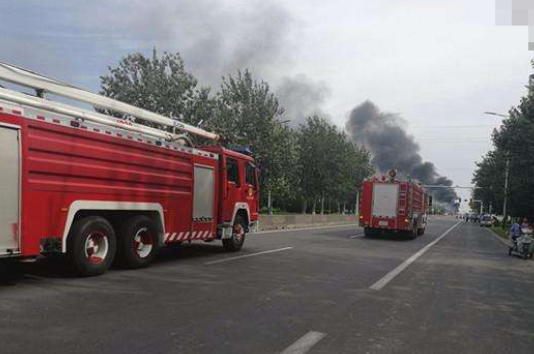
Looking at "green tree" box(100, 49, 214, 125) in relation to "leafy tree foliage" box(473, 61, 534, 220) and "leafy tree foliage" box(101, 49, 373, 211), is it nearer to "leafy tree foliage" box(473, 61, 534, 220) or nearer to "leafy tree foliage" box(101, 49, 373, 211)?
"leafy tree foliage" box(101, 49, 373, 211)

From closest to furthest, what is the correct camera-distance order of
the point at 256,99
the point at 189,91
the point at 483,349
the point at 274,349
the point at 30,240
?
the point at 274,349 → the point at 483,349 → the point at 30,240 → the point at 189,91 → the point at 256,99

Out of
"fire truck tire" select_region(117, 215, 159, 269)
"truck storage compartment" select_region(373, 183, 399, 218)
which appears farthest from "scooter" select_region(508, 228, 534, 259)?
"fire truck tire" select_region(117, 215, 159, 269)

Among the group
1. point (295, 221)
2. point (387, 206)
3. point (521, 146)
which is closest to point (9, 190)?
point (387, 206)

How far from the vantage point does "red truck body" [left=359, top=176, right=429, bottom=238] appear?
22969 mm

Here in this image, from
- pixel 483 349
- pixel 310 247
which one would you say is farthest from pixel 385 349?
pixel 310 247

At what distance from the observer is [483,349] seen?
17.6 feet

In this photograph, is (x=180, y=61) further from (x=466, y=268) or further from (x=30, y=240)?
(x=30, y=240)

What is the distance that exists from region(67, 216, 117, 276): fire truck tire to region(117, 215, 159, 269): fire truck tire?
41 centimetres

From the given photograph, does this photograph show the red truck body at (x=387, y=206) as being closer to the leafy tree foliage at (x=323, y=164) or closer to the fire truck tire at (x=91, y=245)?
the fire truck tire at (x=91, y=245)

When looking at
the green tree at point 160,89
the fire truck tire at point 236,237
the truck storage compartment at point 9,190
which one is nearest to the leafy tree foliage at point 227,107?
the green tree at point 160,89

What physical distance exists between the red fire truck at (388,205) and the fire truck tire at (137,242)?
49.5 feet

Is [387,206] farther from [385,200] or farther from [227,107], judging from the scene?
[227,107]

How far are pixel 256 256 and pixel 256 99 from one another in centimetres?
2125

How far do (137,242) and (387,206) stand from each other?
15.8 meters
